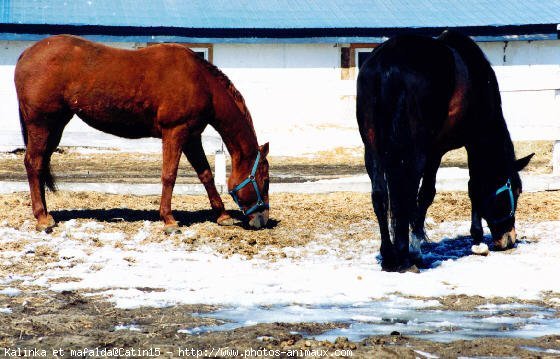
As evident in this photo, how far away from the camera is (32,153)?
8656 millimetres

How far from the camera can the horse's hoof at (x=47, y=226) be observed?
845 cm

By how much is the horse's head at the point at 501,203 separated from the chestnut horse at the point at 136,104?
229 centimetres

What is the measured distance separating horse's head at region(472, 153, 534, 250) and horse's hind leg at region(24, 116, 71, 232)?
4.06 m

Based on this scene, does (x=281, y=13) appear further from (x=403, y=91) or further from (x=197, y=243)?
(x=403, y=91)

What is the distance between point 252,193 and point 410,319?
3.87m

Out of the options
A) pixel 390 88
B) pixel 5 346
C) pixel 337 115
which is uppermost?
pixel 390 88

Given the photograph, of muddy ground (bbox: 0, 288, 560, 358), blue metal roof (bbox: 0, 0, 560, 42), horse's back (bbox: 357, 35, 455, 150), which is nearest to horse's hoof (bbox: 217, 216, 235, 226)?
horse's back (bbox: 357, 35, 455, 150)

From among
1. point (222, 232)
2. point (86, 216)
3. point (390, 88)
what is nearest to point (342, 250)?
point (222, 232)

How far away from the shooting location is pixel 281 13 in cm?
2116

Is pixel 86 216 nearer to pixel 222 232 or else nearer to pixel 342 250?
pixel 222 232

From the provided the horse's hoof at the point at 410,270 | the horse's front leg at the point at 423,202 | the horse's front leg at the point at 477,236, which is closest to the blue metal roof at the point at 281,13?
the horse's front leg at the point at 423,202

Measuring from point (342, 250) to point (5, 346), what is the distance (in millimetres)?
3940

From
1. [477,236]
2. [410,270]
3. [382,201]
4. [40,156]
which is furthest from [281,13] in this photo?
[410,270]

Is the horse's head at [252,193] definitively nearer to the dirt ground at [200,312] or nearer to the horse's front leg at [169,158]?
the dirt ground at [200,312]
